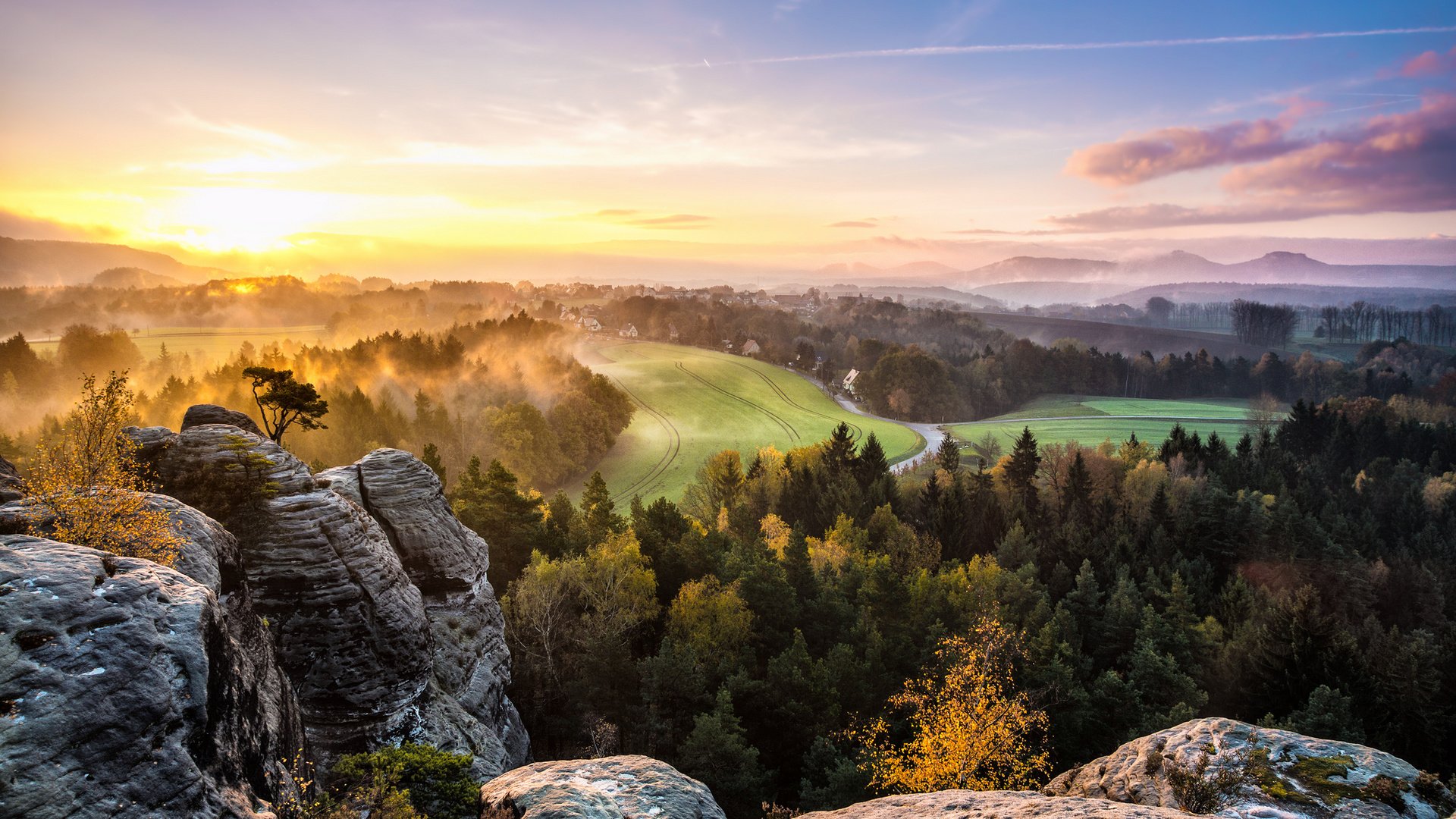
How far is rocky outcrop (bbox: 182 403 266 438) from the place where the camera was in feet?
74.0

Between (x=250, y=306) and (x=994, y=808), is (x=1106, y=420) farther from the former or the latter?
(x=250, y=306)

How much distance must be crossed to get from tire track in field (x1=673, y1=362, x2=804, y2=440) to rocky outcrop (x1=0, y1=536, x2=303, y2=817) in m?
97.3

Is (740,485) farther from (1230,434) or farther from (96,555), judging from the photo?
(1230,434)

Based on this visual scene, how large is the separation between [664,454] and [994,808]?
8613cm

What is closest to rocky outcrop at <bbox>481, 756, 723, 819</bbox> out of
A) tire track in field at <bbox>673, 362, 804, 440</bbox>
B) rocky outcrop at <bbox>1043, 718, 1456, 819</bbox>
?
rocky outcrop at <bbox>1043, 718, 1456, 819</bbox>

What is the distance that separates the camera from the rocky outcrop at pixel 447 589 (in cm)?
2323

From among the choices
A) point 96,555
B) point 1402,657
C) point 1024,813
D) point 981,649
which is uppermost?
point 96,555

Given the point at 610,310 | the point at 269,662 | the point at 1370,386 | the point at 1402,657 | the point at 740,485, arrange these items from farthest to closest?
the point at 610,310 < the point at 1370,386 < the point at 740,485 < the point at 1402,657 < the point at 269,662

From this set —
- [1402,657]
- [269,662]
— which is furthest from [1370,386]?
[269,662]

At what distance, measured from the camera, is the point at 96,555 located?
11469mm

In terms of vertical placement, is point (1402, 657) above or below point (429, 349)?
below

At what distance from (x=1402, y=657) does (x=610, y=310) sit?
18088cm

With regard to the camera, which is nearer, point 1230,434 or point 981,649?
point 981,649

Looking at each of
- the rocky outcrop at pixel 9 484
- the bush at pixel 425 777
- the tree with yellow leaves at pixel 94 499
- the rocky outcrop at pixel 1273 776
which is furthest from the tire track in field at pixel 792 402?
the rocky outcrop at pixel 9 484
